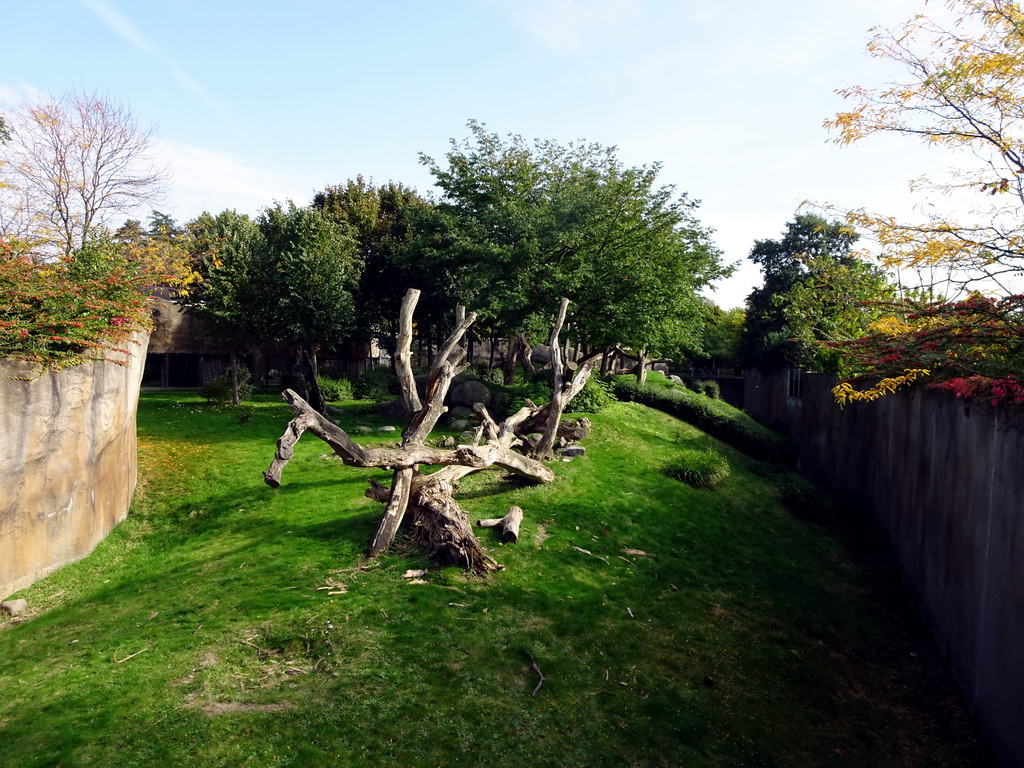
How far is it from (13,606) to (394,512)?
4972mm

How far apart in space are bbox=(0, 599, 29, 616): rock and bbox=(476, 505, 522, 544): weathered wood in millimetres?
6401

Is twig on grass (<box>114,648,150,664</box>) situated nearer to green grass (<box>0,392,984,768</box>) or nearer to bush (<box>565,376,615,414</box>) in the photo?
green grass (<box>0,392,984,768</box>)

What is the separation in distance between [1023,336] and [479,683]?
7.02 m

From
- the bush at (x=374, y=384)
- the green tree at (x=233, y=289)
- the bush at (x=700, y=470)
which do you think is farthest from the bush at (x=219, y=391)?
the bush at (x=700, y=470)

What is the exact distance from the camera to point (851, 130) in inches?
317

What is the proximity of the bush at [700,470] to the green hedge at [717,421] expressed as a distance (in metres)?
4.86

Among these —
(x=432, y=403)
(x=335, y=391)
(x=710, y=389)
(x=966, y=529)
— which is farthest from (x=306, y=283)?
(x=710, y=389)

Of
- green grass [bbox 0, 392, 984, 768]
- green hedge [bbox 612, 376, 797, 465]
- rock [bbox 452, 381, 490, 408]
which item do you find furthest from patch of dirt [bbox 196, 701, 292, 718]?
green hedge [bbox 612, 376, 797, 465]

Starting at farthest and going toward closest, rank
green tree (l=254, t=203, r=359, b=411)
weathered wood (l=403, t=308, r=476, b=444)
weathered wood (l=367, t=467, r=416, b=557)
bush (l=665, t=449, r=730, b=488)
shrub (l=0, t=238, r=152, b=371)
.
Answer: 1. green tree (l=254, t=203, r=359, b=411)
2. bush (l=665, t=449, r=730, b=488)
3. weathered wood (l=403, t=308, r=476, b=444)
4. weathered wood (l=367, t=467, r=416, b=557)
5. shrub (l=0, t=238, r=152, b=371)

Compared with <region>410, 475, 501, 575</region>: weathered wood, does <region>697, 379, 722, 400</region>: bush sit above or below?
above

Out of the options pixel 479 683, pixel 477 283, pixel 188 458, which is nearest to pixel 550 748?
pixel 479 683

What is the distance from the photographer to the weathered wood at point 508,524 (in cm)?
997

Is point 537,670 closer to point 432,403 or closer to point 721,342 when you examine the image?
point 432,403

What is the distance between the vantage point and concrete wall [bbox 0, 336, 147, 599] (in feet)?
26.1
